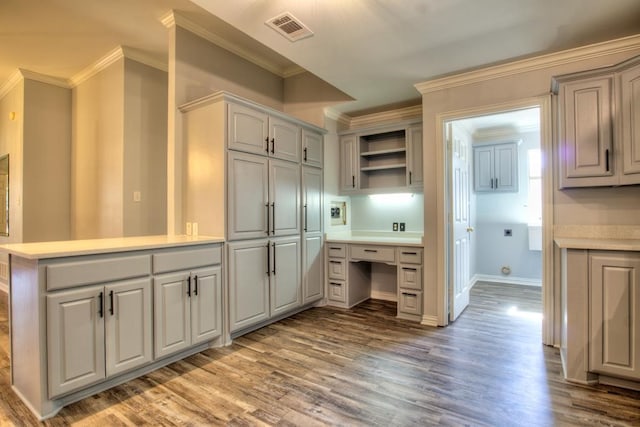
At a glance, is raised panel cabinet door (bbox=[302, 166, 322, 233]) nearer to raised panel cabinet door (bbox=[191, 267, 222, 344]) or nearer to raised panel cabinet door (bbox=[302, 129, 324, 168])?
raised panel cabinet door (bbox=[302, 129, 324, 168])

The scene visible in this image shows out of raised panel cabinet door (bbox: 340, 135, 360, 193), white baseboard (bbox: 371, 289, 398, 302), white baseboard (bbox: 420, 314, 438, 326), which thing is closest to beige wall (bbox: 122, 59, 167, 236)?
raised panel cabinet door (bbox: 340, 135, 360, 193)

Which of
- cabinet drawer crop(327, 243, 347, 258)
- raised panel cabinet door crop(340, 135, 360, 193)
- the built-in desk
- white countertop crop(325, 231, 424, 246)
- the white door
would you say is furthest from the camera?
raised panel cabinet door crop(340, 135, 360, 193)

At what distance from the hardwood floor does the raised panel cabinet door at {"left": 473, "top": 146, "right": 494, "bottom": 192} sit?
2.68 metres

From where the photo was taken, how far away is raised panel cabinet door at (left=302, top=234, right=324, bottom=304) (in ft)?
12.6

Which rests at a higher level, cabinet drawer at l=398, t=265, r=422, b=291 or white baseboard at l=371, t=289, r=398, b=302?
cabinet drawer at l=398, t=265, r=422, b=291

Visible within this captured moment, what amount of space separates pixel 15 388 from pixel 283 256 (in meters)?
2.23

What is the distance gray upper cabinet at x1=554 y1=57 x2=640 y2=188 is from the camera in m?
2.33

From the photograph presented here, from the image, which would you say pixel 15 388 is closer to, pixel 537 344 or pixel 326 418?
pixel 326 418

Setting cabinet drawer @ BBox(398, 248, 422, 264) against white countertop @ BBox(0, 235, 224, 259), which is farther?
cabinet drawer @ BBox(398, 248, 422, 264)

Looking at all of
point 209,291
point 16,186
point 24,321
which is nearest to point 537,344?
point 209,291

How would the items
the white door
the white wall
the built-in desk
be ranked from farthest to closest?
1. the white wall
2. the built-in desk
3. the white door

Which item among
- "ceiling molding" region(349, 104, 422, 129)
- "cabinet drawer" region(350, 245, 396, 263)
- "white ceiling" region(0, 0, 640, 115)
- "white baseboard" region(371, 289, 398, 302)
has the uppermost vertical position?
"white ceiling" region(0, 0, 640, 115)

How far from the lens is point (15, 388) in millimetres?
2123

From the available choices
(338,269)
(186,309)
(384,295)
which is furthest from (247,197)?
(384,295)
